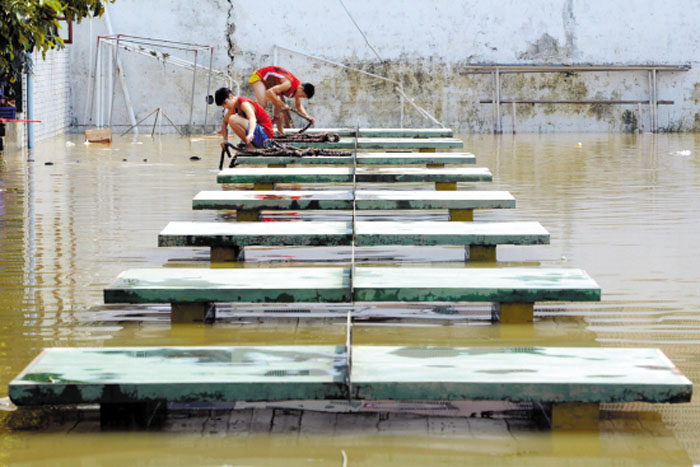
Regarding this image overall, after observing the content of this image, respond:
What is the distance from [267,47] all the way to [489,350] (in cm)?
1793

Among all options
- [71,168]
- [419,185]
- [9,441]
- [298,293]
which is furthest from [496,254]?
[71,168]

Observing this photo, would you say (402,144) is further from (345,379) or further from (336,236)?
(345,379)

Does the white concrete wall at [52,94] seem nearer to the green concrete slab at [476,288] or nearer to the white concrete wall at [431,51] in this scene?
the white concrete wall at [431,51]

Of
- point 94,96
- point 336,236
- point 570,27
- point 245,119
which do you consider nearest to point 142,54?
point 94,96

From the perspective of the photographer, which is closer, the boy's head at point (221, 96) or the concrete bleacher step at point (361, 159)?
the concrete bleacher step at point (361, 159)

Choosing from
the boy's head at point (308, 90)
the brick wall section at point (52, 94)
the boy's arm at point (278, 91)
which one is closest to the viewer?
the boy's head at point (308, 90)

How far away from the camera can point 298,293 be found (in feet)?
13.0

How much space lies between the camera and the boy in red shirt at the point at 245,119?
9711 millimetres

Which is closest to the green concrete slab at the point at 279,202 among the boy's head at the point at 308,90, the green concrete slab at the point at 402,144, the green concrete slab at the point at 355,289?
the green concrete slab at the point at 355,289

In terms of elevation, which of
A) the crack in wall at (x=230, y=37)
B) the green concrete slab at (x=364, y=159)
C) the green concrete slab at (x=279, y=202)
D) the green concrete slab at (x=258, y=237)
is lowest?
the green concrete slab at (x=258, y=237)

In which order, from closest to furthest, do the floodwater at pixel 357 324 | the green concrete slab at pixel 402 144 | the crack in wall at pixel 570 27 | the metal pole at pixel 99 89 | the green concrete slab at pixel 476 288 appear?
the floodwater at pixel 357 324 → the green concrete slab at pixel 476 288 → the green concrete slab at pixel 402 144 → the metal pole at pixel 99 89 → the crack in wall at pixel 570 27

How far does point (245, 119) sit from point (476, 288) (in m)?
6.73

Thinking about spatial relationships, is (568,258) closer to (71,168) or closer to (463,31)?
(71,168)

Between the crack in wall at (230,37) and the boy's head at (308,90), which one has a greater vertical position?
the crack in wall at (230,37)
